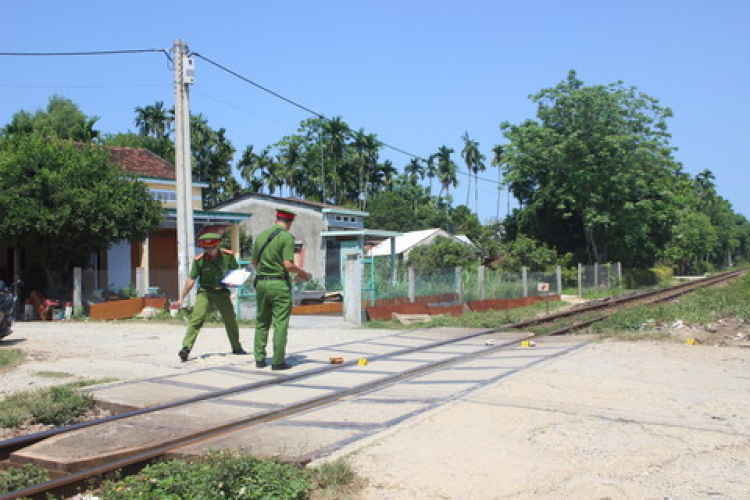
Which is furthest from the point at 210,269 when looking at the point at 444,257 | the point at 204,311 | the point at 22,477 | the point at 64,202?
the point at 444,257

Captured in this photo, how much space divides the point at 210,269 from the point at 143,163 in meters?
21.9

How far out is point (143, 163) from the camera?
29.5m

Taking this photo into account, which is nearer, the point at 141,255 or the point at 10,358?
the point at 10,358

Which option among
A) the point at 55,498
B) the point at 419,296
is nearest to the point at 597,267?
the point at 419,296

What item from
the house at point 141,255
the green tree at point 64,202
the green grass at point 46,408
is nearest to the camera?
the green grass at point 46,408

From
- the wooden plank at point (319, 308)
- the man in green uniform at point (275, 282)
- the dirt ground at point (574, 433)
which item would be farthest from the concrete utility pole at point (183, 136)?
the man in green uniform at point (275, 282)

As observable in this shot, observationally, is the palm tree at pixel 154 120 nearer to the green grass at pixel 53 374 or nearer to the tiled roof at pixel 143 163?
the tiled roof at pixel 143 163

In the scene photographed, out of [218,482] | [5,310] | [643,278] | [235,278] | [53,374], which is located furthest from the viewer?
[643,278]

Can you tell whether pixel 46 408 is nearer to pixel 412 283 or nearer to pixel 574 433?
pixel 574 433

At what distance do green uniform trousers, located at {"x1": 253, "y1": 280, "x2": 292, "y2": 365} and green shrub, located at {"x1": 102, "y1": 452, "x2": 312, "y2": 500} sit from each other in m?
3.87

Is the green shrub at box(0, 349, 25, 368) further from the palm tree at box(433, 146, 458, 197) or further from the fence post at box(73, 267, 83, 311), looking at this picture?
the palm tree at box(433, 146, 458, 197)

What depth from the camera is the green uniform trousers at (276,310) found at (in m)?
8.54

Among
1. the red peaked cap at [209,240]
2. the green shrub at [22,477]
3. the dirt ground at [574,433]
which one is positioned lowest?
the green shrub at [22,477]

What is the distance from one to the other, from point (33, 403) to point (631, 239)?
36.3 m
